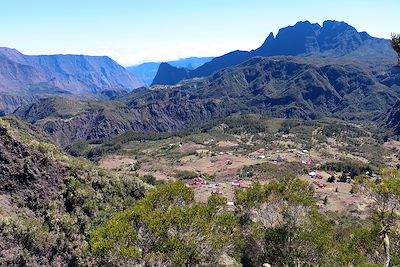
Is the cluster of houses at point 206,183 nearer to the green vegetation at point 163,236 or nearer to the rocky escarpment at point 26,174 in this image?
the rocky escarpment at point 26,174

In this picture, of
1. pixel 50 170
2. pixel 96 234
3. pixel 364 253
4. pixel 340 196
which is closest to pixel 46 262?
pixel 50 170

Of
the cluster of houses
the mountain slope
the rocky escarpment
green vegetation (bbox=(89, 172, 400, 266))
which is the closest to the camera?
green vegetation (bbox=(89, 172, 400, 266))

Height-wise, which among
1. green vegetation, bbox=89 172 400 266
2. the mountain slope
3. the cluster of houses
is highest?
green vegetation, bbox=89 172 400 266

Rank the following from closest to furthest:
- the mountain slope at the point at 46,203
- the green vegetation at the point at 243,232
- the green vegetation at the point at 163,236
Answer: the green vegetation at the point at 163,236, the green vegetation at the point at 243,232, the mountain slope at the point at 46,203

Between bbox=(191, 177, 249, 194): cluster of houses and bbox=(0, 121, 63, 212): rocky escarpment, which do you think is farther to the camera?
bbox=(191, 177, 249, 194): cluster of houses

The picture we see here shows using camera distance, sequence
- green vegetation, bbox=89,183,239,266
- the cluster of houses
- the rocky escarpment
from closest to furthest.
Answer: green vegetation, bbox=89,183,239,266
the rocky escarpment
the cluster of houses

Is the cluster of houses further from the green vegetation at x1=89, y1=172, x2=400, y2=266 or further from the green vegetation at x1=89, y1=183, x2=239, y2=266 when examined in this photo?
the green vegetation at x1=89, y1=183, x2=239, y2=266

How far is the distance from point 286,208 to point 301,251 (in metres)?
3.81

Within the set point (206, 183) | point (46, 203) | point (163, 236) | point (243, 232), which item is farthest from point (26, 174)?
point (206, 183)

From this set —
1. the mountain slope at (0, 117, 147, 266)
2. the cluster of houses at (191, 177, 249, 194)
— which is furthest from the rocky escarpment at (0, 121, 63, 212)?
the cluster of houses at (191, 177, 249, 194)

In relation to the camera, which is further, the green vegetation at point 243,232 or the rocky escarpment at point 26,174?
the rocky escarpment at point 26,174

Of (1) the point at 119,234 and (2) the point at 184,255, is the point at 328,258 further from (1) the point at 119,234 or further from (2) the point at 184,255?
(1) the point at 119,234

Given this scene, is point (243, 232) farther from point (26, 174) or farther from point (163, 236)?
point (26, 174)

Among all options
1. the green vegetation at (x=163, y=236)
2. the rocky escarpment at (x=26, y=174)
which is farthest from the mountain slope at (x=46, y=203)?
the green vegetation at (x=163, y=236)
